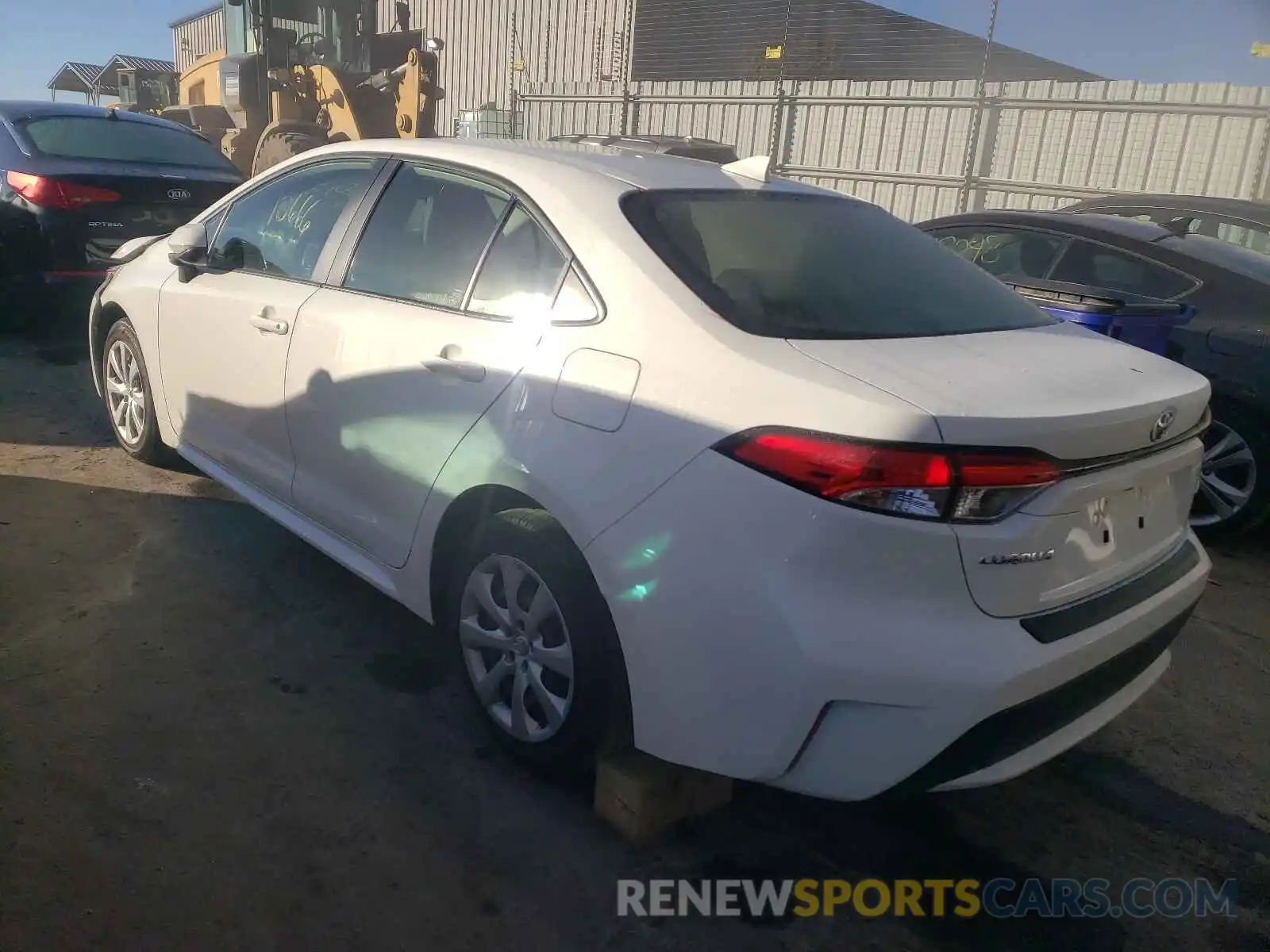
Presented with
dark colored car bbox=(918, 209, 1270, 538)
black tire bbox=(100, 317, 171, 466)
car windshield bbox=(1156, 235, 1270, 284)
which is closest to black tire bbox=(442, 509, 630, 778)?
black tire bbox=(100, 317, 171, 466)

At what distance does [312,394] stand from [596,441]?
1.37 m

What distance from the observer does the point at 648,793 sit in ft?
7.89

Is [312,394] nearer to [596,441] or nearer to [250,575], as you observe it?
[250,575]

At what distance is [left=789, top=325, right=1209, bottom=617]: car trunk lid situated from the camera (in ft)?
6.46

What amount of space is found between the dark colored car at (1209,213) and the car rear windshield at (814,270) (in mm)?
4025

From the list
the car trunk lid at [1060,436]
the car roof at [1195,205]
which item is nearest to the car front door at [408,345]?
the car trunk lid at [1060,436]

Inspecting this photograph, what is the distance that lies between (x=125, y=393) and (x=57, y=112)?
386 cm

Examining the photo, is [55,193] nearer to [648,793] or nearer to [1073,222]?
[648,793]

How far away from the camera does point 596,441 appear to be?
7.45 ft

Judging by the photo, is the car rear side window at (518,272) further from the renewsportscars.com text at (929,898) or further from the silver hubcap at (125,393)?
the silver hubcap at (125,393)

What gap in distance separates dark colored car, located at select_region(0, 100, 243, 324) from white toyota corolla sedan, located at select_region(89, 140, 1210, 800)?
3.92 meters

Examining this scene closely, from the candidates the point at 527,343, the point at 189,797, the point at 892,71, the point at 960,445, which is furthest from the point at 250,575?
the point at 892,71

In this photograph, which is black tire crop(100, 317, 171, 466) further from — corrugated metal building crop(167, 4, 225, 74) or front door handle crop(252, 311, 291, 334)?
corrugated metal building crop(167, 4, 225, 74)

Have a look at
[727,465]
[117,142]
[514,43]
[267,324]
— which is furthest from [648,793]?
[514,43]
